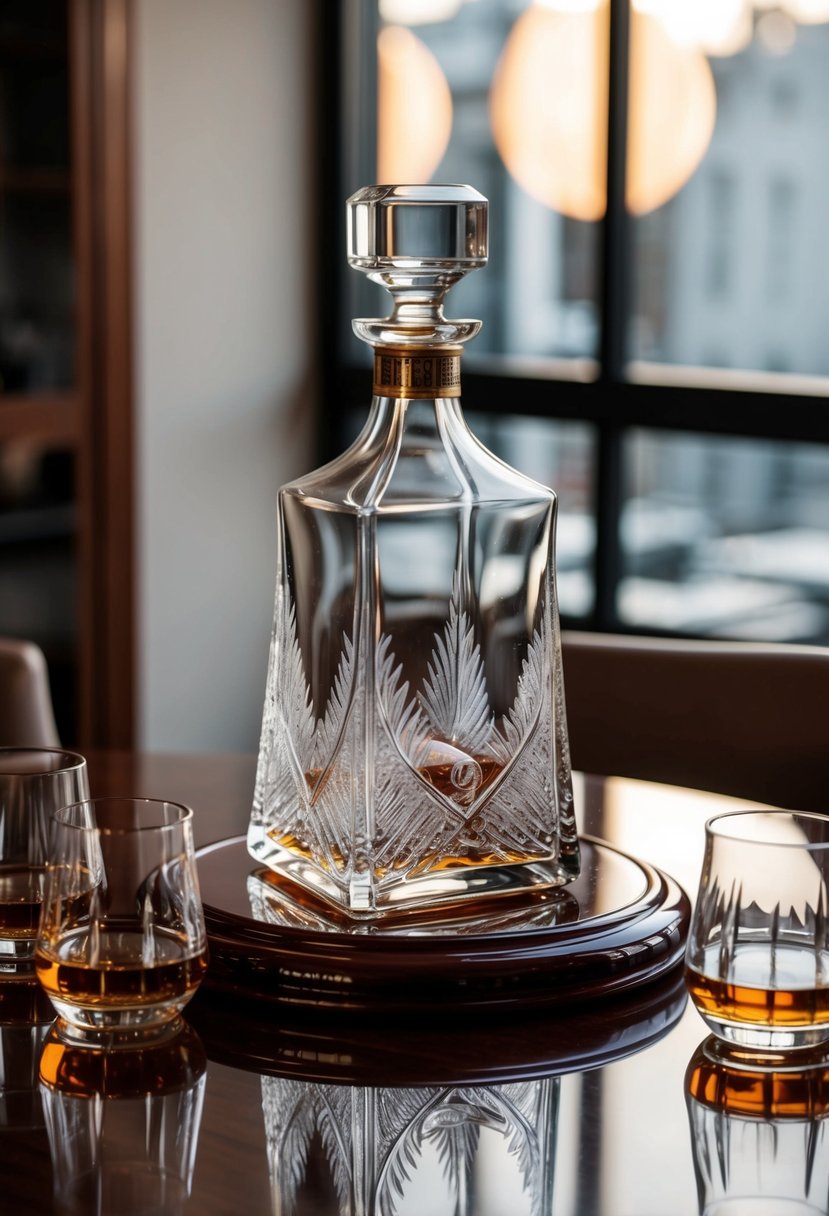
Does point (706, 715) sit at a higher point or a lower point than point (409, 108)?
lower

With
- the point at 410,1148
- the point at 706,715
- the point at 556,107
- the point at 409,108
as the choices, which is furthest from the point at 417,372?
the point at 409,108

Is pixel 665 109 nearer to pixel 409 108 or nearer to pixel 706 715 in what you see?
pixel 409 108

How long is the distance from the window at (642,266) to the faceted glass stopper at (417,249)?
230cm

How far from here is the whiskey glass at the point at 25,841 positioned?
949 millimetres

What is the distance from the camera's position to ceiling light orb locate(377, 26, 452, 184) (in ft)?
12.0

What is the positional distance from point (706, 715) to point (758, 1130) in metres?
0.93

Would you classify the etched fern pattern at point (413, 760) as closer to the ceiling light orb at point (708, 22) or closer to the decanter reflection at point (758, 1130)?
the decanter reflection at point (758, 1130)

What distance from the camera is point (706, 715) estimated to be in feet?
5.42

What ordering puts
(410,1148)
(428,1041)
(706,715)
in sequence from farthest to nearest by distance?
(706,715)
(428,1041)
(410,1148)

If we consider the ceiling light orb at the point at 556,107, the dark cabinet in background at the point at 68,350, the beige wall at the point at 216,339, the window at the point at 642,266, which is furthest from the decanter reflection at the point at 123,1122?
the ceiling light orb at the point at 556,107

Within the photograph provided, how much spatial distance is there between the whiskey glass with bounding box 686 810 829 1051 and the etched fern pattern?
0.17 m

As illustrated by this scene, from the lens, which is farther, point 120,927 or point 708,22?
point 708,22

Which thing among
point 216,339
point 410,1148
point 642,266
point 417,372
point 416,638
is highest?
point 642,266

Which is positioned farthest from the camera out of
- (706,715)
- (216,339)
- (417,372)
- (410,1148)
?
(216,339)
